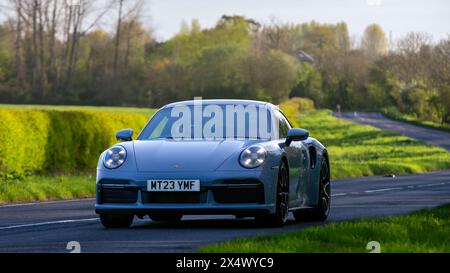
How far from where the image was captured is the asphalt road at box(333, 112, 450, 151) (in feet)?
321

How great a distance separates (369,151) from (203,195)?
6270cm

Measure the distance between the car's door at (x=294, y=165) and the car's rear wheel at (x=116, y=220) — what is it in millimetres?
1865

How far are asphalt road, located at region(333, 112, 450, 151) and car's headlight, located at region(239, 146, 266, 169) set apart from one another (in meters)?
74.6

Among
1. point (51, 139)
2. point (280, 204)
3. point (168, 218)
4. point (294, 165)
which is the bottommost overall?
point (51, 139)

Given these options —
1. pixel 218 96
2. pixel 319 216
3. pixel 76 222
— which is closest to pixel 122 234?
pixel 76 222

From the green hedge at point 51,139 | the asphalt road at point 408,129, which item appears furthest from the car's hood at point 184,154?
the asphalt road at point 408,129

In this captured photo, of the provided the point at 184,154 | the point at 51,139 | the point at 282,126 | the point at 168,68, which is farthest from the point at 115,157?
the point at 168,68

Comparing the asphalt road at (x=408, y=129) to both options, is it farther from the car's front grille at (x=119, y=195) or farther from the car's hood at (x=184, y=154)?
the car's front grille at (x=119, y=195)

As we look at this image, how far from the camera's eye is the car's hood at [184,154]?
13.1 meters

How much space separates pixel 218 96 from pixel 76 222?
115076mm

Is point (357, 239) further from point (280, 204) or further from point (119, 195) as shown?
point (119, 195)

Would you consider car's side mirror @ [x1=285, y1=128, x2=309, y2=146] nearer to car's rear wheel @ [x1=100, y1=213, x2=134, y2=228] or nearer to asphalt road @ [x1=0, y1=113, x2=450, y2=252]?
asphalt road @ [x1=0, y1=113, x2=450, y2=252]

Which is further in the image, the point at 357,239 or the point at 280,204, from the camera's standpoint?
the point at 280,204

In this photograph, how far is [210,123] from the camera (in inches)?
568
